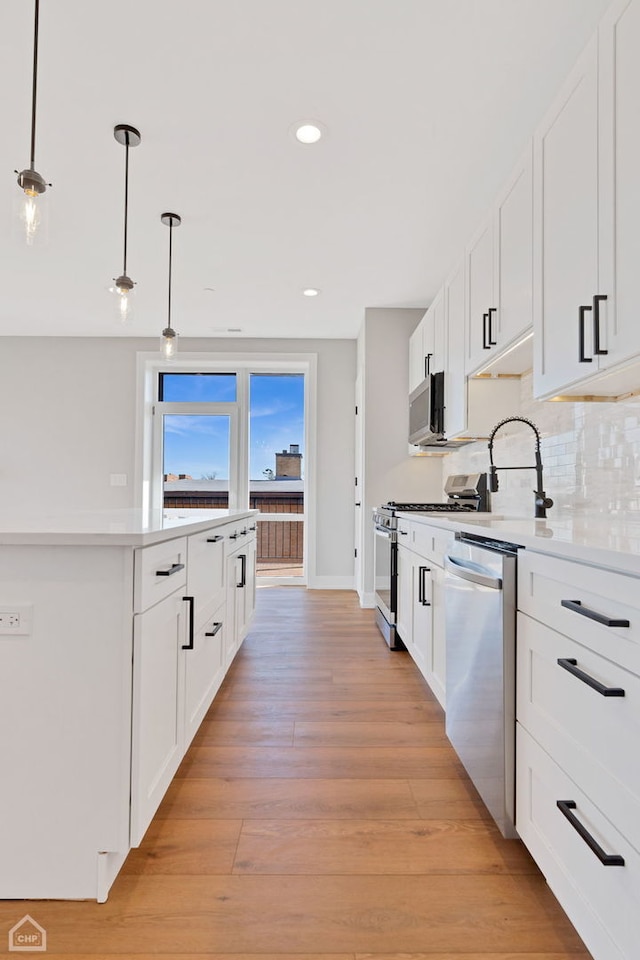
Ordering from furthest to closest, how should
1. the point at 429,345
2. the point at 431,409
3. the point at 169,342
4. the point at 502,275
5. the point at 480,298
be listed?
the point at 429,345
the point at 431,409
the point at 169,342
the point at 480,298
the point at 502,275

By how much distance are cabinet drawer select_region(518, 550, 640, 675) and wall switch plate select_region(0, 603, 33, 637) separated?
1.19m

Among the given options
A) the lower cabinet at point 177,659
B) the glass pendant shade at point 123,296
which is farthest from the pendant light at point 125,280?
the lower cabinet at point 177,659

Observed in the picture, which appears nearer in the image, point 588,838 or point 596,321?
point 588,838

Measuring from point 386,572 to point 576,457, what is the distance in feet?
5.16

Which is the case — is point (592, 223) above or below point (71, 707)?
above

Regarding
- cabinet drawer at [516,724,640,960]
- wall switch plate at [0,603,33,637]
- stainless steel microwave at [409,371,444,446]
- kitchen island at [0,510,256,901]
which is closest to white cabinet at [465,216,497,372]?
stainless steel microwave at [409,371,444,446]

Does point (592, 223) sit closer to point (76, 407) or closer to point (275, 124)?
point (275, 124)


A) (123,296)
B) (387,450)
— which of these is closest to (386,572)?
(387,450)

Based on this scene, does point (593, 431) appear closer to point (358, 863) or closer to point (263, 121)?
point (358, 863)

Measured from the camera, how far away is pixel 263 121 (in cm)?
214

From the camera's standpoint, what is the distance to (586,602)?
3.22 feet

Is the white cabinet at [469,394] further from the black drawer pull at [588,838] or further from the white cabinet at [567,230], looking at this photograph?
→ the black drawer pull at [588,838]

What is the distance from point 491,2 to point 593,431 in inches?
59.6

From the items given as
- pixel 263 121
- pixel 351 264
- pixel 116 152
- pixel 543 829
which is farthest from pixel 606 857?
pixel 351 264
